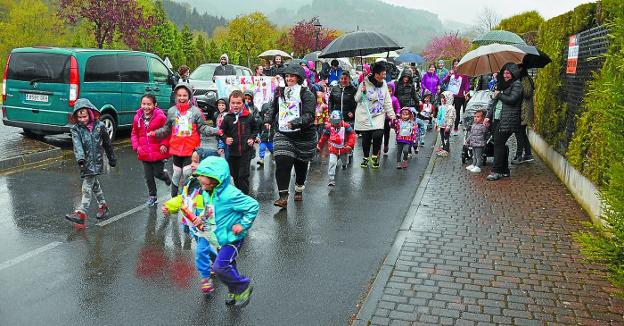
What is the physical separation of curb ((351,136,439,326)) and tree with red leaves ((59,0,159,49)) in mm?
19872

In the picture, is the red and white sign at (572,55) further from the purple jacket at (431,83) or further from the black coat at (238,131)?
the purple jacket at (431,83)

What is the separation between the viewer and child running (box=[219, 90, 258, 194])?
7.34m

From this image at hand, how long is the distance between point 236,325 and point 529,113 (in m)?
7.37

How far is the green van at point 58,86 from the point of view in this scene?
35.7 feet

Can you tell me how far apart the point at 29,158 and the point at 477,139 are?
8.12 metres

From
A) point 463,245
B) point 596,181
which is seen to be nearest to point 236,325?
point 463,245

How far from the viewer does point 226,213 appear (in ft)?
14.2

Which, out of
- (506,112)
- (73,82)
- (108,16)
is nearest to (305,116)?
(506,112)

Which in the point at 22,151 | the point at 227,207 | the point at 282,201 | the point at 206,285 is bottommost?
the point at 206,285

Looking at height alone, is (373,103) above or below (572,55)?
below

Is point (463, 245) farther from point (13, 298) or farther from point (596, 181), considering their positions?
point (13, 298)

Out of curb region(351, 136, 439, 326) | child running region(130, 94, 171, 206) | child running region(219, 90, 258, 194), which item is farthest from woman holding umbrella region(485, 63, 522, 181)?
child running region(130, 94, 171, 206)

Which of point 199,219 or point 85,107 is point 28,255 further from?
point 199,219

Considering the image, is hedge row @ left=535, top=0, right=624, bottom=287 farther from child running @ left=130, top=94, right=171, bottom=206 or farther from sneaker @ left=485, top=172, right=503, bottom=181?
child running @ left=130, top=94, right=171, bottom=206
